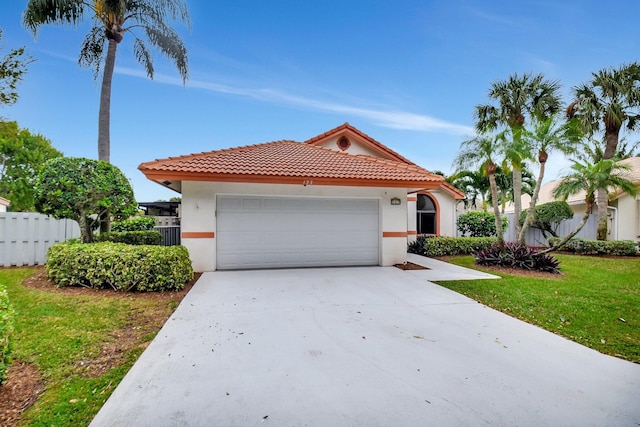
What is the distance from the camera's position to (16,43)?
27.6ft

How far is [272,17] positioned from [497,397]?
41.5 ft

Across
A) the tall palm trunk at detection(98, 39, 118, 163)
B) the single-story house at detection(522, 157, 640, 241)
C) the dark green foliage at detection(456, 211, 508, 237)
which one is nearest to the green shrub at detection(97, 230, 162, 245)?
the tall palm trunk at detection(98, 39, 118, 163)

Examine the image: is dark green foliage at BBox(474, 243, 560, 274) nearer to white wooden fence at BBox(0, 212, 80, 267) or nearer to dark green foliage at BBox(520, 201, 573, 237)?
dark green foliage at BBox(520, 201, 573, 237)

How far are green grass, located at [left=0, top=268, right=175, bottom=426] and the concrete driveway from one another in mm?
241

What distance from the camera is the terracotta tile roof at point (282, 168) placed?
7.77 metres

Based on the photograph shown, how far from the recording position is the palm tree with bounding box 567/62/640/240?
1413 cm

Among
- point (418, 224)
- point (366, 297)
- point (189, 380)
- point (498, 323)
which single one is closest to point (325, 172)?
Answer: point (366, 297)

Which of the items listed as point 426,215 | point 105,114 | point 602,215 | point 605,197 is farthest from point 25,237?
point 605,197

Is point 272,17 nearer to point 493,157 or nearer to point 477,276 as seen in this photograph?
point 493,157

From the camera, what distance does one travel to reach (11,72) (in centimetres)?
839

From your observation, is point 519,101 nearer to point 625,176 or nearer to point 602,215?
point 625,176

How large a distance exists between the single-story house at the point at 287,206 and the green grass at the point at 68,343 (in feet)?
10.3

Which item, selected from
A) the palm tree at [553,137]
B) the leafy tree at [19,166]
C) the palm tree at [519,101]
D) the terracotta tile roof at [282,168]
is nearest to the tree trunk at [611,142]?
the palm tree at [519,101]

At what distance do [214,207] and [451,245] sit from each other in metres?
9.86
